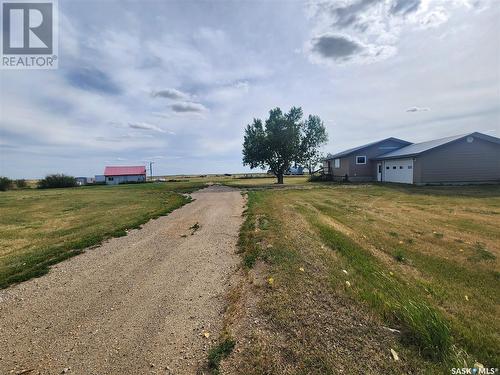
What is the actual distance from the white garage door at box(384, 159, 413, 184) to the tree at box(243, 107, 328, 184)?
1251cm

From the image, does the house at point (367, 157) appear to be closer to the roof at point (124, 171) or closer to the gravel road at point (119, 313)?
the gravel road at point (119, 313)

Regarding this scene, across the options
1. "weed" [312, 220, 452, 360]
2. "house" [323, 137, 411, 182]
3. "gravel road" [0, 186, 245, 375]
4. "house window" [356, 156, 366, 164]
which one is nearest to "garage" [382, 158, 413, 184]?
"house" [323, 137, 411, 182]

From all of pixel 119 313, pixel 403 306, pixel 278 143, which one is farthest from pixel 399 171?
pixel 119 313

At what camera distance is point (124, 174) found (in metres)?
67.0

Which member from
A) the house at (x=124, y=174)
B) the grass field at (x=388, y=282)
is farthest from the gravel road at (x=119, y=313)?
the house at (x=124, y=174)

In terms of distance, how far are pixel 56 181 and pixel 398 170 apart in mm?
60689

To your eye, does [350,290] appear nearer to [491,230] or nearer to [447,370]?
[447,370]

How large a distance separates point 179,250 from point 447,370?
221 inches

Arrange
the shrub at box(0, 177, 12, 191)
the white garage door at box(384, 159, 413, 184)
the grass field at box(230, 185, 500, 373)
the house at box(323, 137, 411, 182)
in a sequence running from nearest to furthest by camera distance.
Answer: the grass field at box(230, 185, 500, 373)
the white garage door at box(384, 159, 413, 184)
the house at box(323, 137, 411, 182)
the shrub at box(0, 177, 12, 191)

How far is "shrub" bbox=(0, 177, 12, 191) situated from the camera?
43362 millimetres

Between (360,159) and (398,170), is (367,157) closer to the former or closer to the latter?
(360,159)

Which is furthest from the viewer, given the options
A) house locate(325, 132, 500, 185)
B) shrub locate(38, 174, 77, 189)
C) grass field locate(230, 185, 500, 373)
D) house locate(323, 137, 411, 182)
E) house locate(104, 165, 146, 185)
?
house locate(104, 165, 146, 185)

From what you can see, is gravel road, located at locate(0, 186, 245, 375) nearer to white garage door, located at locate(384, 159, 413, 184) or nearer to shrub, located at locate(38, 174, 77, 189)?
white garage door, located at locate(384, 159, 413, 184)

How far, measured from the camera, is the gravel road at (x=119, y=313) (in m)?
2.80
